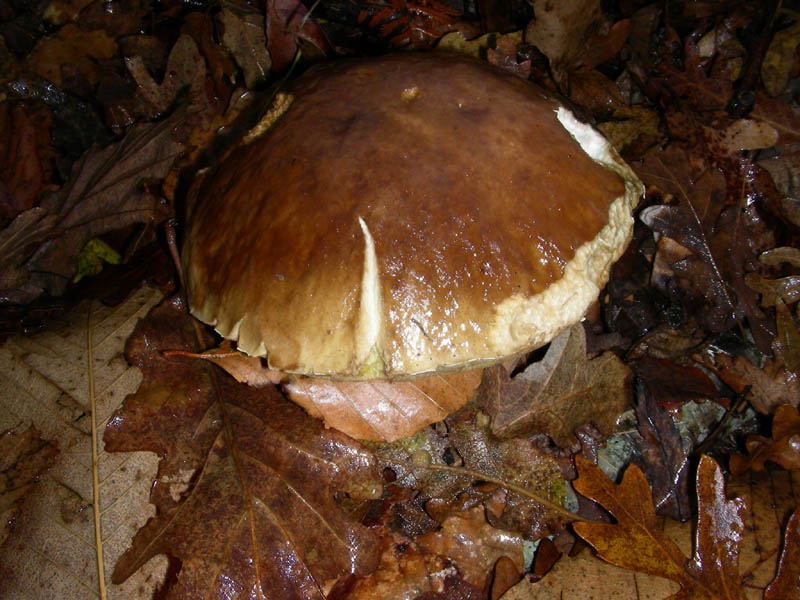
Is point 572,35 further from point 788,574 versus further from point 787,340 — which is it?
Answer: point 788,574

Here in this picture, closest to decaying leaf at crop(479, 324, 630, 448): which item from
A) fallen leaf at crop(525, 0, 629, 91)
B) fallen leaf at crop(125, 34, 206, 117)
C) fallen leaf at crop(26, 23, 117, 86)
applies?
fallen leaf at crop(525, 0, 629, 91)

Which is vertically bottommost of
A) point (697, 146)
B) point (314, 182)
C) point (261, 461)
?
point (261, 461)

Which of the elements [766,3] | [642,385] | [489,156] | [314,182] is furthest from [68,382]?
[766,3]

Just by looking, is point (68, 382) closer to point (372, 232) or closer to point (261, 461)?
point (261, 461)

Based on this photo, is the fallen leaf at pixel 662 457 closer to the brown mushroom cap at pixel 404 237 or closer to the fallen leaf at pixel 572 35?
the brown mushroom cap at pixel 404 237

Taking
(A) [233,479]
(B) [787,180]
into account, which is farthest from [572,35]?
(A) [233,479]
